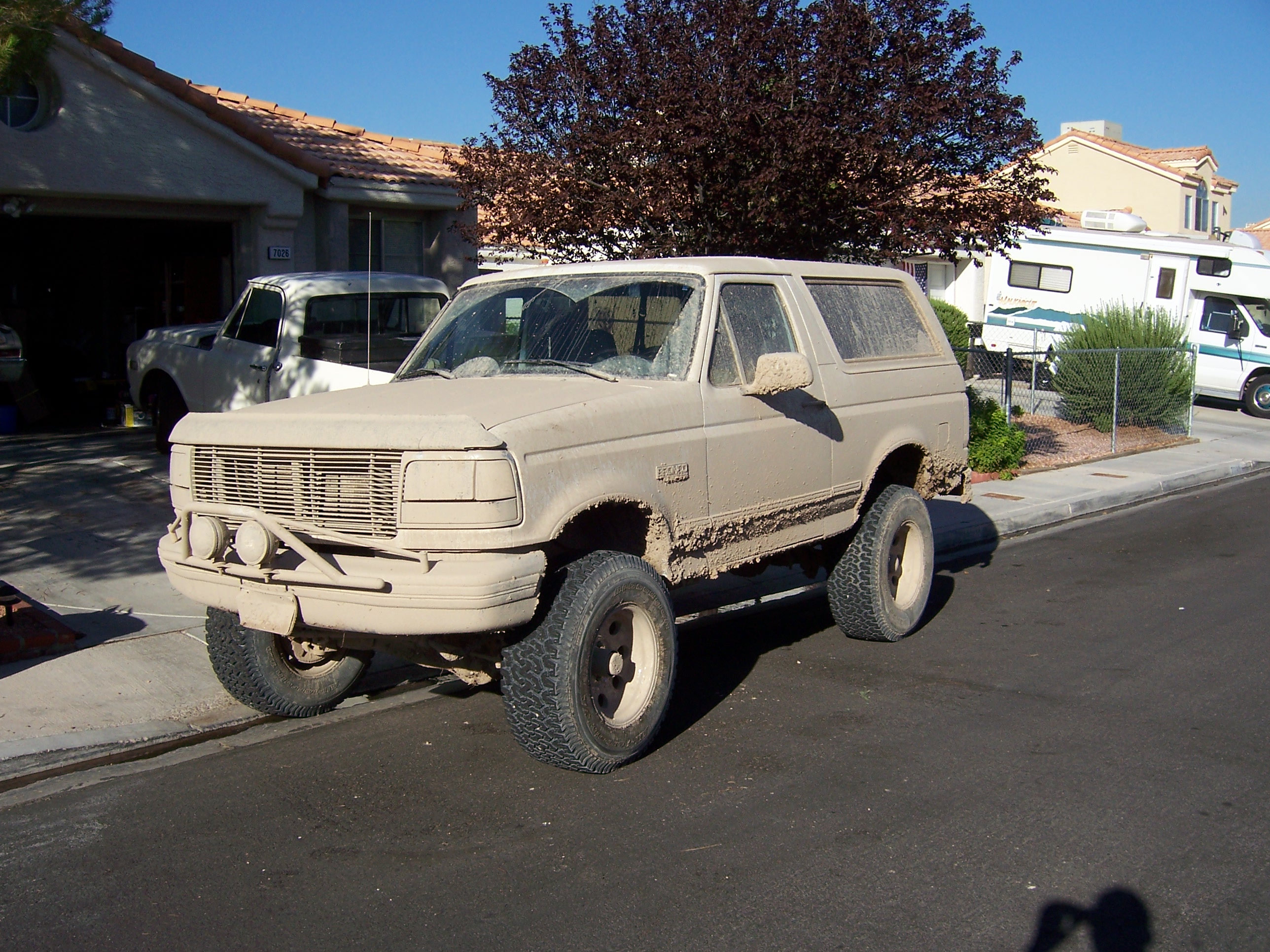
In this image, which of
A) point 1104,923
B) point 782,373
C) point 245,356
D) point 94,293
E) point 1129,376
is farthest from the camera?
point 94,293

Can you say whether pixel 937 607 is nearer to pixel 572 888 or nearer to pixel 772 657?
pixel 772 657

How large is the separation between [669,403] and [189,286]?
13.0 meters

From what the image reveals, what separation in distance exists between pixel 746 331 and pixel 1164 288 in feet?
65.5

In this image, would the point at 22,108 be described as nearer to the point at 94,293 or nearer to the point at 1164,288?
the point at 94,293

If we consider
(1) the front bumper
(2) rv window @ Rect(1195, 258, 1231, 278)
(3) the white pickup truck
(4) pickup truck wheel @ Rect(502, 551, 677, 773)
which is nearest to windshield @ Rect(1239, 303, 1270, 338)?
(2) rv window @ Rect(1195, 258, 1231, 278)

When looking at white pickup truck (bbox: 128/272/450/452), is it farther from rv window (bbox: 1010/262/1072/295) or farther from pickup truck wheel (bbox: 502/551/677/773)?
rv window (bbox: 1010/262/1072/295)

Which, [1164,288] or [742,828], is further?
[1164,288]

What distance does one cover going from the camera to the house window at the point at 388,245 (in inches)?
624

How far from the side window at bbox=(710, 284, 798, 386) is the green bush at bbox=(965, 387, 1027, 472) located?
26.2 feet

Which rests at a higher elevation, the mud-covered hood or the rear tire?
the mud-covered hood

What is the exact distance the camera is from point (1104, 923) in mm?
3760

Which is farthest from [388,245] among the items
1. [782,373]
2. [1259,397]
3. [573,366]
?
[1259,397]

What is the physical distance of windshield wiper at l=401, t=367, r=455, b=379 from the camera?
5969 mm

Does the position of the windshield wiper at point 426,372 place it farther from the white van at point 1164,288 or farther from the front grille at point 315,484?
the white van at point 1164,288
